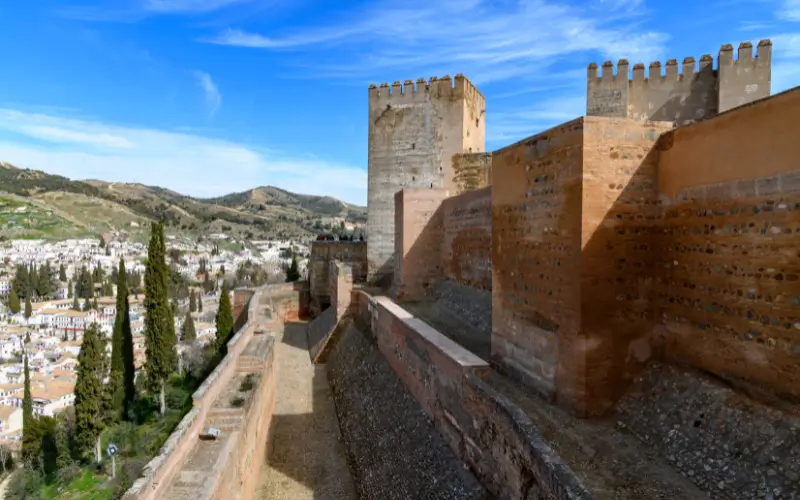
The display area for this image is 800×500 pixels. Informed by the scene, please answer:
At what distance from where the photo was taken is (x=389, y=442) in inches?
289

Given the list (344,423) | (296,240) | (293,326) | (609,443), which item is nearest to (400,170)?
(293,326)

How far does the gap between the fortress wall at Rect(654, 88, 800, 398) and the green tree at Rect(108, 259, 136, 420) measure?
18218 millimetres

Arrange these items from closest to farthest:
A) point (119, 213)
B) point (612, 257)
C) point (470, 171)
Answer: point (612, 257)
point (470, 171)
point (119, 213)

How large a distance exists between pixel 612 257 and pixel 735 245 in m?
0.98

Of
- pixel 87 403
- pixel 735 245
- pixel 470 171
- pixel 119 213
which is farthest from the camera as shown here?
pixel 119 213

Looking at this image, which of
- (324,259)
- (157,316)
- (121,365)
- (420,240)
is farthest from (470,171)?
(121,365)

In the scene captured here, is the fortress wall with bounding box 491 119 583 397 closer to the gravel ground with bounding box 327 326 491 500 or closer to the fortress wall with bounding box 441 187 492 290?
the gravel ground with bounding box 327 326 491 500

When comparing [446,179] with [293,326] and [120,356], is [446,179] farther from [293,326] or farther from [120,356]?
[120,356]

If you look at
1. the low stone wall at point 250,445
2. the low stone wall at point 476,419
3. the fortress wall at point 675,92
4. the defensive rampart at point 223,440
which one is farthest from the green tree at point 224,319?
the fortress wall at point 675,92

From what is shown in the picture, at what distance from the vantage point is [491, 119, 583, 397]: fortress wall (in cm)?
471

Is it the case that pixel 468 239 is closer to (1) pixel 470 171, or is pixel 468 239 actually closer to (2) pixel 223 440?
→ (1) pixel 470 171

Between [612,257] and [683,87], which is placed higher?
[683,87]

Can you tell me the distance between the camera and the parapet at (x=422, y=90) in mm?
15875

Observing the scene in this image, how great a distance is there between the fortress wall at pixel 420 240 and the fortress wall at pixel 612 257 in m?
8.00
